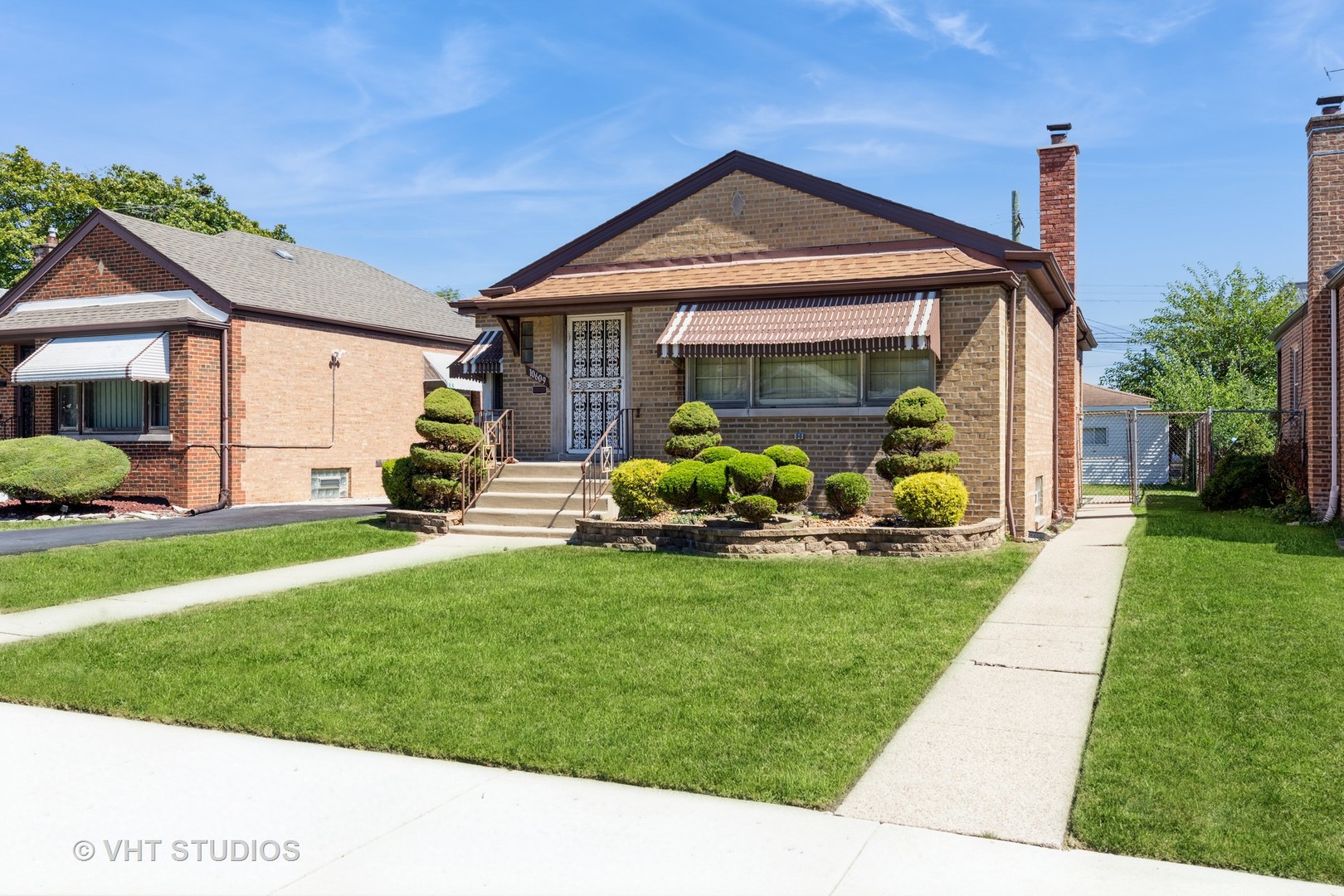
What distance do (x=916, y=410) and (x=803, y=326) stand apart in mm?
2271

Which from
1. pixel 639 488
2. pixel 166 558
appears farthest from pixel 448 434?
pixel 166 558

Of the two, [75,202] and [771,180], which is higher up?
[75,202]

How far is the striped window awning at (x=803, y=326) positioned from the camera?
12930 mm

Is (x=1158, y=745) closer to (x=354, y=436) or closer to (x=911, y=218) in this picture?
(x=911, y=218)

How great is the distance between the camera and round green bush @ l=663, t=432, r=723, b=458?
13.2 metres

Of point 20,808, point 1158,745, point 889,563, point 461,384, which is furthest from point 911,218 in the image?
point 461,384

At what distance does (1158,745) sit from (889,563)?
5810 mm

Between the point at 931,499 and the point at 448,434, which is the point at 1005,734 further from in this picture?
the point at 448,434

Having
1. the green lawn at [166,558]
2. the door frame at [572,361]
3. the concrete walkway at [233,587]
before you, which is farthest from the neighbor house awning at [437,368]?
the concrete walkway at [233,587]

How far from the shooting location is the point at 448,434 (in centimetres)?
1416

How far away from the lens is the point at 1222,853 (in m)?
3.79

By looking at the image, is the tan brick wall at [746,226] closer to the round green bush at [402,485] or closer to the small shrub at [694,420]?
the small shrub at [694,420]

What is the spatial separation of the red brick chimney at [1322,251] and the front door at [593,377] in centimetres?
1118

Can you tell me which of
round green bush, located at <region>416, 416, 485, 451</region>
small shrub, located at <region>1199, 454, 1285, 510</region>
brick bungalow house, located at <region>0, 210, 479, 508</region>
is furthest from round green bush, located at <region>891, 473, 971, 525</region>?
brick bungalow house, located at <region>0, 210, 479, 508</region>
